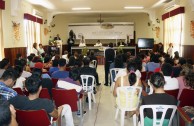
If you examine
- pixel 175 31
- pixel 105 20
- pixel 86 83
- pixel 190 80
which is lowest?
pixel 86 83

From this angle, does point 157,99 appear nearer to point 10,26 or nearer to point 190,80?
point 190,80

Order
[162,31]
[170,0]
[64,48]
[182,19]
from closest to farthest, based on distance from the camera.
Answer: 1. [182,19]
2. [170,0]
3. [162,31]
4. [64,48]

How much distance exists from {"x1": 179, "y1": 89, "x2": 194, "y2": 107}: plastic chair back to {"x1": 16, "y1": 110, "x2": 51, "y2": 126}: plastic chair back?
6.02 ft

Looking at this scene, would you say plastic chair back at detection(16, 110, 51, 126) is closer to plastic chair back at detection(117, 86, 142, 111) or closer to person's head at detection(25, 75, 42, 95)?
person's head at detection(25, 75, 42, 95)

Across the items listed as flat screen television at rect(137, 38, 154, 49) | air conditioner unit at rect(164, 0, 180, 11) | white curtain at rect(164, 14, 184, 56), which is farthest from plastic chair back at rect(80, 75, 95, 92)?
flat screen television at rect(137, 38, 154, 49)

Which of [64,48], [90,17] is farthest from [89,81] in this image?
[90,17]

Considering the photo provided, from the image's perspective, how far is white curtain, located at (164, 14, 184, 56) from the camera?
9703mm

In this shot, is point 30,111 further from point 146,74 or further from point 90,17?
point 90,17

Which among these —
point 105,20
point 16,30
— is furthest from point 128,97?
point 105,20

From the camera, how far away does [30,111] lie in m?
2.44

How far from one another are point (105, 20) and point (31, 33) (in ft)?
25.7

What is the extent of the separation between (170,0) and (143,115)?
8.59m

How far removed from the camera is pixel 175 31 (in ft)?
34.8

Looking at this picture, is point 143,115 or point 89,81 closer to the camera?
point 143,115
